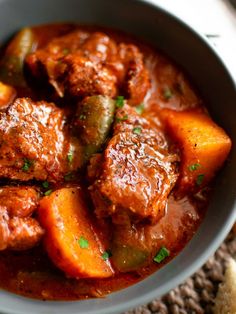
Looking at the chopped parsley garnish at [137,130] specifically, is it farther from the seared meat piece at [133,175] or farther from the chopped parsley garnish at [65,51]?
the chopped parsley garnish at [65,51]

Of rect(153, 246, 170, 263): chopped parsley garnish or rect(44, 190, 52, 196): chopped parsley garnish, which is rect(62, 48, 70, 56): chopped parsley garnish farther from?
rect(153, 246, 170, 263): chopped parsley garnish

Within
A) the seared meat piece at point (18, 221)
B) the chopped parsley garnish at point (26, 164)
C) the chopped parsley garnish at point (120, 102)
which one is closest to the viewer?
the seared meat piece at point (18, 221)

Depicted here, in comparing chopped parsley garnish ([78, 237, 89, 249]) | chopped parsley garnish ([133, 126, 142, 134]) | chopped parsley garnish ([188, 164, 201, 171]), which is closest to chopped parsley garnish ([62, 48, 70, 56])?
chopped parsley garnish ([133, 126, 142, 134])

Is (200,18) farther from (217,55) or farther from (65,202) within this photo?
(65,202)

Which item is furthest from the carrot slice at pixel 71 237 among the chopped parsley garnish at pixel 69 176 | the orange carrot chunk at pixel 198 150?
the orange carrot chunk at pixel 198 150

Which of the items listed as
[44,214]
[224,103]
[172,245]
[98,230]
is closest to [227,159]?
[224,103]

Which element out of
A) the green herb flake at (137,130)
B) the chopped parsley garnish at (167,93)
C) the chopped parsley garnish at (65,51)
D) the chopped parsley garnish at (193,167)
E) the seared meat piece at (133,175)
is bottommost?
the seared meat piece at (133,175)
